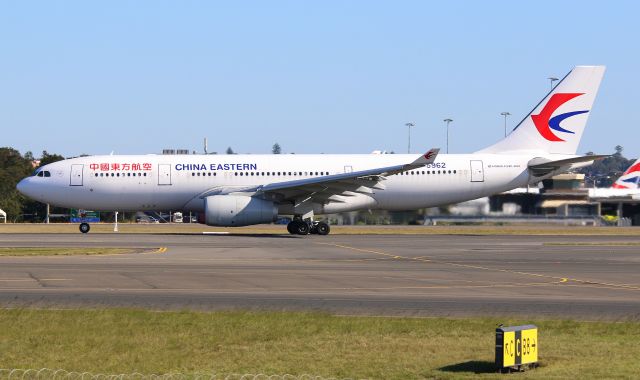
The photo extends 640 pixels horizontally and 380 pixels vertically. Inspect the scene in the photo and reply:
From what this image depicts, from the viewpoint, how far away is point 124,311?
18.9 m

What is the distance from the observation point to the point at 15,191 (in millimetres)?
96500

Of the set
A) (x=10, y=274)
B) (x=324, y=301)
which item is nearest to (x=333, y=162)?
(x=10, y=274)

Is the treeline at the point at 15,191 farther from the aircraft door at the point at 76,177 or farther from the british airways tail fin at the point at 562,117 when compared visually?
the british airways tail fin at the point at 562,117

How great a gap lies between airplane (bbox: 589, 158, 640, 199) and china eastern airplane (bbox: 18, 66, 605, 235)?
27.7 metres

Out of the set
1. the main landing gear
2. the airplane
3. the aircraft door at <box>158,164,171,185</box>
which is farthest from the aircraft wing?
the airplane

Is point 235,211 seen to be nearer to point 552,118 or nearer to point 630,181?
point 552,118

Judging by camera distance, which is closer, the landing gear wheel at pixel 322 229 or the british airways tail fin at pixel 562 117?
the landing gear wheel at pixel 322 229

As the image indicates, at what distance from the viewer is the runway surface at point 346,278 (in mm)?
20547

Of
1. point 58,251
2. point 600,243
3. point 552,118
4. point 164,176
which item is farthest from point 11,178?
point 600,243

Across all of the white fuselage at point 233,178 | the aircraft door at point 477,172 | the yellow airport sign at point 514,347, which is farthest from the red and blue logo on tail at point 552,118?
the yellow airport sign at point 514,347

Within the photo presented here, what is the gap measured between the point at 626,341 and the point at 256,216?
33.8 m

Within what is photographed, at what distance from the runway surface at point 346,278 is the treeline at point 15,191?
132 feet

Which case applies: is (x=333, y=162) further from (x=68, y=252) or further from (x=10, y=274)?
(x=10, y=274)

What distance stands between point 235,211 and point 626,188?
148 ft
